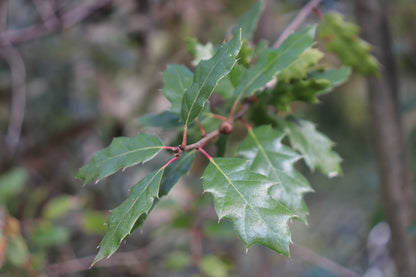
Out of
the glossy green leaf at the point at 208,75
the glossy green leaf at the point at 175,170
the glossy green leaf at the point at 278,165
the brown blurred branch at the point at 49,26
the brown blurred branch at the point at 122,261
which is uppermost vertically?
the brown blurred branch at the point at 49,26

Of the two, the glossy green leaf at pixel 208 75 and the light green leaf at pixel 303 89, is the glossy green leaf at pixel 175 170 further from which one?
the light green leaf at pixel 303 89

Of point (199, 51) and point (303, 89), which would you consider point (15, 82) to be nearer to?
point (199, 51)

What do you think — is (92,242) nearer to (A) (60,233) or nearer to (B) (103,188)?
(B) (103,188)

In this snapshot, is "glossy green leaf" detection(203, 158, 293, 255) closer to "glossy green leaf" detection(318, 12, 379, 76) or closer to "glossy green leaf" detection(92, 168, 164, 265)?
"glossy green leaf" detection(92, 168, 164, 265)

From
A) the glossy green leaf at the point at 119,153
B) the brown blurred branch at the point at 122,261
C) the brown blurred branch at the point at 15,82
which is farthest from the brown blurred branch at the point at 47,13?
the glossy green leaf at the point at 119,153

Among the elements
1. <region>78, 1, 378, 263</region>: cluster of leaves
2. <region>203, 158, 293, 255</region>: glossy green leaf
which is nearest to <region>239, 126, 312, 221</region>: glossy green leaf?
<region>78, 1, 378, 263</region>: cluster of leaves

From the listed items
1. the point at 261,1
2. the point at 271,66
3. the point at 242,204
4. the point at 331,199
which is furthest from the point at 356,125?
the point at 242,204

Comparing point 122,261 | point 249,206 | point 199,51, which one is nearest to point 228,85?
point 199,51

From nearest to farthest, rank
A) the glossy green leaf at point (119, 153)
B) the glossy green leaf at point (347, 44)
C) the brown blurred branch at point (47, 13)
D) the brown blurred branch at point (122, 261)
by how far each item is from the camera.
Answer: the glossy green leaf at point (119, 153) → the glossy green leaf at point (347, 44) → the brown blurred branch at point (122, 261) → the brown blurred branch at point (47, 13)
